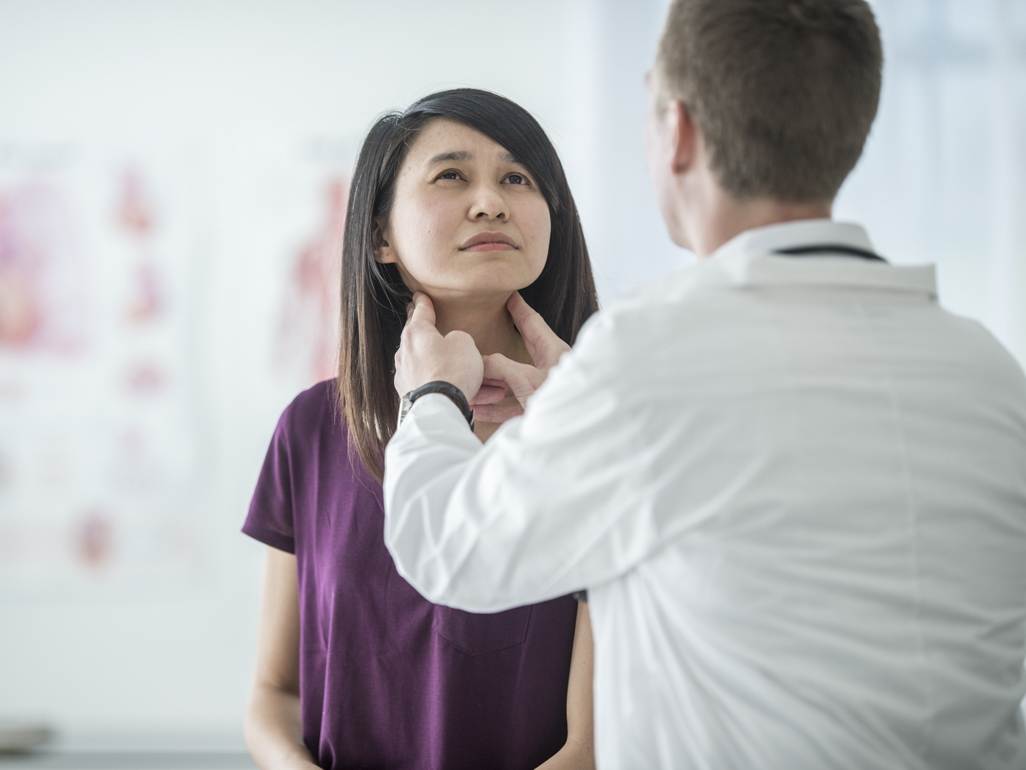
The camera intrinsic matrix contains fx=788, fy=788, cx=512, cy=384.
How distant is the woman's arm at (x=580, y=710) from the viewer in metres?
1.11

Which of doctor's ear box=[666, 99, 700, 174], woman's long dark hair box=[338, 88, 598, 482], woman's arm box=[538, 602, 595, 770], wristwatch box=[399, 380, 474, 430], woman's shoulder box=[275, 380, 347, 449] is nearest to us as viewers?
doctor's ear box=[666, 99, 700, 174]

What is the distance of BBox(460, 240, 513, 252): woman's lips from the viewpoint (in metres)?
1.17

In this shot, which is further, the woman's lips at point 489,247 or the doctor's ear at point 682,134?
the woman's lips at point 489,247

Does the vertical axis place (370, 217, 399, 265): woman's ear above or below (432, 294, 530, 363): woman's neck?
above

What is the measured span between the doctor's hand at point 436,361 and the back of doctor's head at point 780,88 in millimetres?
403

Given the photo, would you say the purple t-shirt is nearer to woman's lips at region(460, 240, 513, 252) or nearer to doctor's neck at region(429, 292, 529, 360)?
doctor's neck at region(429, 292, 529, 360)

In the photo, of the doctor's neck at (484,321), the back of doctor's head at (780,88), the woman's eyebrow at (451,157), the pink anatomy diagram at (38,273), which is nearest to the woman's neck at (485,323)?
the doctor's neck at (484,321)

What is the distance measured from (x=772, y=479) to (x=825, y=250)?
0.24 meters

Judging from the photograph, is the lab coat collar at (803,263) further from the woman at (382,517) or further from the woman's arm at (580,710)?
the woman's arm at (580,710)

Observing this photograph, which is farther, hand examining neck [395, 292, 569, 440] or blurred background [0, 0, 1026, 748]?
blurred background [0, 0, 1026, 748]

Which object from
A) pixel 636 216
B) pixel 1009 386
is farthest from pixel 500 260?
pixel 636 216

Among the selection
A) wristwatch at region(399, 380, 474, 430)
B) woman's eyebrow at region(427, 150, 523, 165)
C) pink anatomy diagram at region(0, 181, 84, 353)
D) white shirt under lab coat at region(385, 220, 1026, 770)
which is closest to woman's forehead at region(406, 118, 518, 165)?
woman's eyebrow at region(427, 150, 523, 165)

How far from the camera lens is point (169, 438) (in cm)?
235

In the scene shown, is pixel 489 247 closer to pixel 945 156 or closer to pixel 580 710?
pixel 580 710
